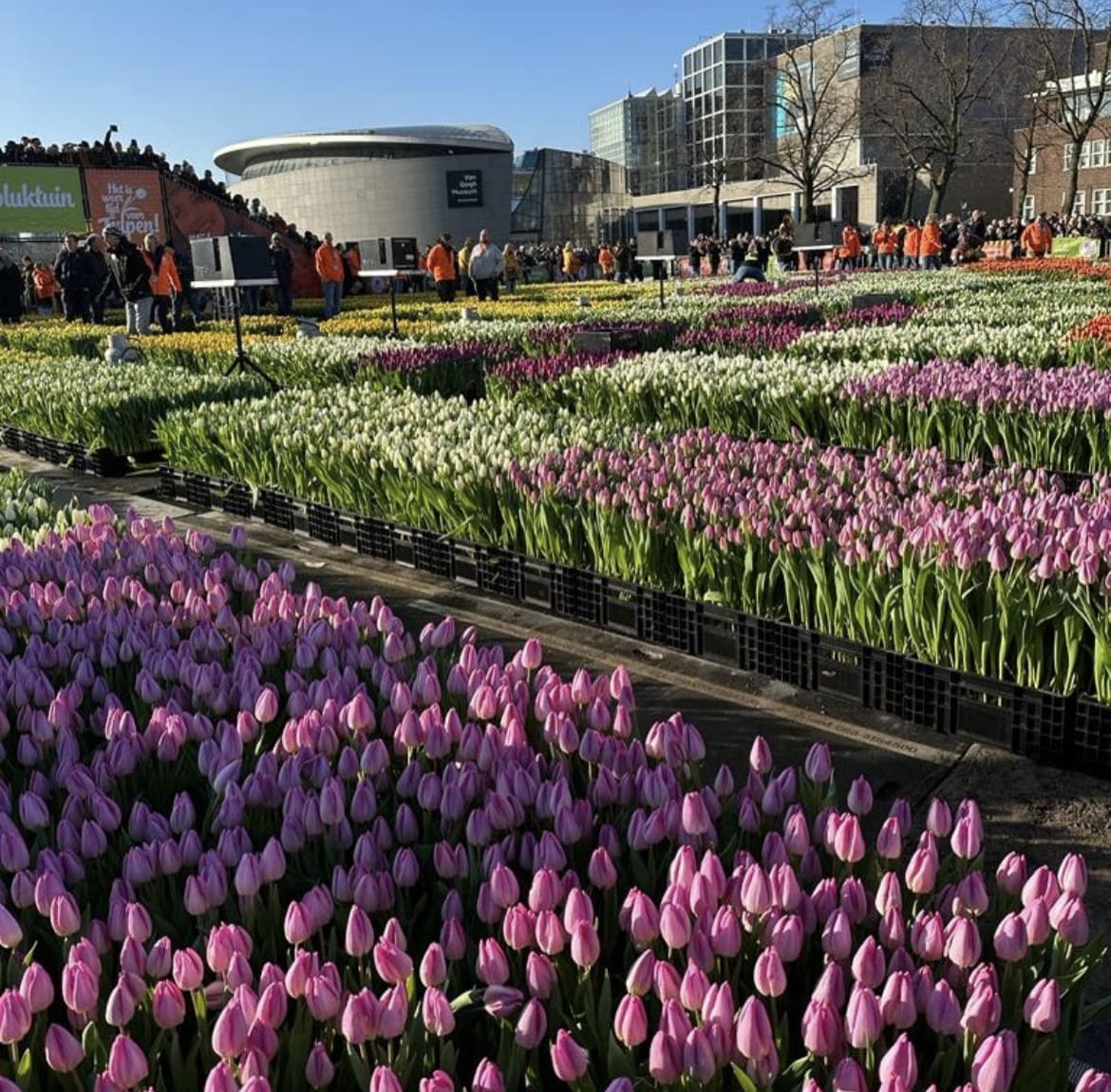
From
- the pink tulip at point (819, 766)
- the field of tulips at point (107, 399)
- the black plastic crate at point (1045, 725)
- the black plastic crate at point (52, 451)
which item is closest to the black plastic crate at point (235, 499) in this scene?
the field of tulips at point (107, 399)

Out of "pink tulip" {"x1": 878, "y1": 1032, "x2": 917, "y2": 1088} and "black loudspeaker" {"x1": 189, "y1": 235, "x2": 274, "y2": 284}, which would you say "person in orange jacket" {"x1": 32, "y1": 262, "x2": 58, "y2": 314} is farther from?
"pink tulip" {"x1": 878, "y1": 1032, "x2": 917, "y2": 1088}

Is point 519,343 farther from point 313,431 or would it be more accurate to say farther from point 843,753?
point 843,753

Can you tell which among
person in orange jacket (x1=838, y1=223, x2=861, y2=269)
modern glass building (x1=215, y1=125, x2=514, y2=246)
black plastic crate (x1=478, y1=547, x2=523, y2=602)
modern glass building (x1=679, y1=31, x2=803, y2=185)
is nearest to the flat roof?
modern glass building (x1=215, y1=125, x2=514, y2=246)

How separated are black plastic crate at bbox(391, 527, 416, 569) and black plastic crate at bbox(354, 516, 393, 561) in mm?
30

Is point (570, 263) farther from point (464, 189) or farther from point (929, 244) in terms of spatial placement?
point (464, 189)

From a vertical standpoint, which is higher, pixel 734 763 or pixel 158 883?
pixel 158 883

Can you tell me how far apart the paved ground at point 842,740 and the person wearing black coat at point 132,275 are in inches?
534

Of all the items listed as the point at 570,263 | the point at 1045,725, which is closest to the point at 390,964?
the point at 1045,725

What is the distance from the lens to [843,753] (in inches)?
160

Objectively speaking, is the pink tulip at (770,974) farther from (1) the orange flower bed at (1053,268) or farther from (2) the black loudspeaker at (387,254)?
(1) the orange flower bed at (1053,268)

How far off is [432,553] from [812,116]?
59710 millimetres

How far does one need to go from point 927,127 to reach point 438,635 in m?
64.2

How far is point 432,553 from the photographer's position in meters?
6.47

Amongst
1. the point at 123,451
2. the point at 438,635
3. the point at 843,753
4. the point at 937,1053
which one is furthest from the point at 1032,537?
the point at 123,451
